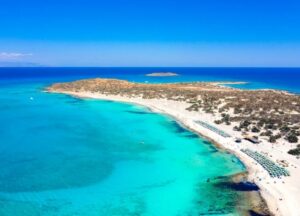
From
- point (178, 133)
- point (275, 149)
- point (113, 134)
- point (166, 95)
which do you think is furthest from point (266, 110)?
point (166, 95)

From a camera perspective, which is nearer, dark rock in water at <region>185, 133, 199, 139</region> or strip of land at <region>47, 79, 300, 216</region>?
strip of land at <region>47, 79, 300, 216</region>

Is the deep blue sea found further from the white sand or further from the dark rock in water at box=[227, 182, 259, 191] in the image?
the white sand

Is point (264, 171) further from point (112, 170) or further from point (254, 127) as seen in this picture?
point (254, 127)

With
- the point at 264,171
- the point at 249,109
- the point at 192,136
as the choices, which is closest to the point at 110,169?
the point at 264,171

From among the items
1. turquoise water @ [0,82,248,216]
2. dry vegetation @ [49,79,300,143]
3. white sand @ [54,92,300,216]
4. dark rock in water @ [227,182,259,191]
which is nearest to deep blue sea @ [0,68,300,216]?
turquoise water @ [0,82,248,216]

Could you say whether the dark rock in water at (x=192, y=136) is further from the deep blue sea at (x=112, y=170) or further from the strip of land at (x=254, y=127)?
the strip of land at (x=254, y=127)
